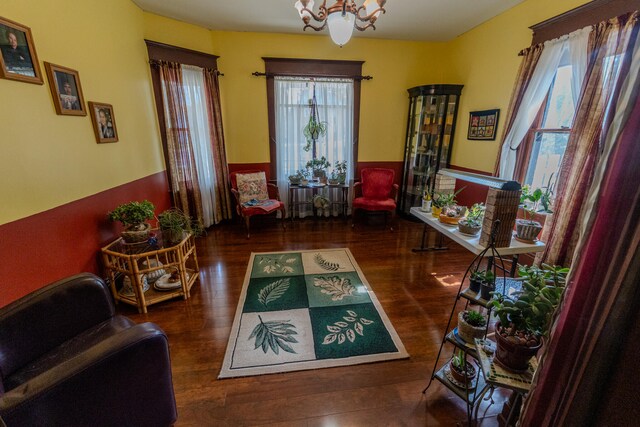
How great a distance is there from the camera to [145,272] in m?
2.12

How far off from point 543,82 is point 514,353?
2841 millimetres

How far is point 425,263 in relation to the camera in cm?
301

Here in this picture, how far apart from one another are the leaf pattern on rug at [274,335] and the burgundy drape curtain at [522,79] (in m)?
3.06

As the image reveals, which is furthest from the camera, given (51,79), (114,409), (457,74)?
(457,74)

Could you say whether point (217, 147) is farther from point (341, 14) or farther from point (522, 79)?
point (522, 79)

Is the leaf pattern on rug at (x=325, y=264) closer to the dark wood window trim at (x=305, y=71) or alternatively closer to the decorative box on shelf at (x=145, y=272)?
the decorative box on shelf at (x=145, y=272)

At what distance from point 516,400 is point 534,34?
3.33 meters

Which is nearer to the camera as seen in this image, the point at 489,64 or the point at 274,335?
the point at 274,335

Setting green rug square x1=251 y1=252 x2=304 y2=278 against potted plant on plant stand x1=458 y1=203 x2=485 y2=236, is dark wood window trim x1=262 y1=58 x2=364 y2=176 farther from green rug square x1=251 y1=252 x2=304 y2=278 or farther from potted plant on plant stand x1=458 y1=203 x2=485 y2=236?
potted plant on plant stand x1=458 y1=203 x2=485 y2=236

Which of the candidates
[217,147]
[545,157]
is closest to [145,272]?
[217,147]

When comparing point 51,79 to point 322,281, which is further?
point 322,281

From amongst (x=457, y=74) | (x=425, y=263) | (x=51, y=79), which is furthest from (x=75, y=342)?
(x=457, y=74)

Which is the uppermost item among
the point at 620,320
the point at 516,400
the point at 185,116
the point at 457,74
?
the point at 457,74

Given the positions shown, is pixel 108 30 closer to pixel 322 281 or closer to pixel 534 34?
pixel 322 281
